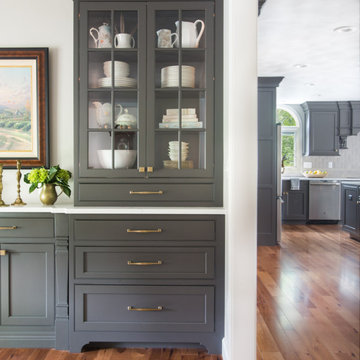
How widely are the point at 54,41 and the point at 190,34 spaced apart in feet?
3.20

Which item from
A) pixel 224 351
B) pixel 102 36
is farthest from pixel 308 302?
pixel 102 36

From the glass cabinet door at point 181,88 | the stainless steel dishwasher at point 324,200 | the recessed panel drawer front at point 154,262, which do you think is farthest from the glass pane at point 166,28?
the stainless steel dishwasher at point 324,200

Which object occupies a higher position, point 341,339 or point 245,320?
point 245,320

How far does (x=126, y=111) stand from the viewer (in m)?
2.03

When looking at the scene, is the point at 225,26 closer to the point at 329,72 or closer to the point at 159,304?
the point at 159,304

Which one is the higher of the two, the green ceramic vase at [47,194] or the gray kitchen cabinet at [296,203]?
the green ceramic vase at [47,194]

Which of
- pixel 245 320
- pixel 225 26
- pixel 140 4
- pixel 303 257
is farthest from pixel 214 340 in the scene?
pixel 303 257

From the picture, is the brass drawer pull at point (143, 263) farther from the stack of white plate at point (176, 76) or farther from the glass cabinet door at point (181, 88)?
the stack of white plate at point (176, 76)

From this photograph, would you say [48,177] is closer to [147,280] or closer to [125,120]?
[125,120]

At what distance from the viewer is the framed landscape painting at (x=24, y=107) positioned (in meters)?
2.31

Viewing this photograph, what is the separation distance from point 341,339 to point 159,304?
1.13 meters

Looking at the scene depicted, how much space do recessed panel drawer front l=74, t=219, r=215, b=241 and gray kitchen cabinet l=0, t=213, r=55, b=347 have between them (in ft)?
0.78

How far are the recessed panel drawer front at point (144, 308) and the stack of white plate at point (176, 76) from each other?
1.17 metres

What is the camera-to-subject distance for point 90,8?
200cm
